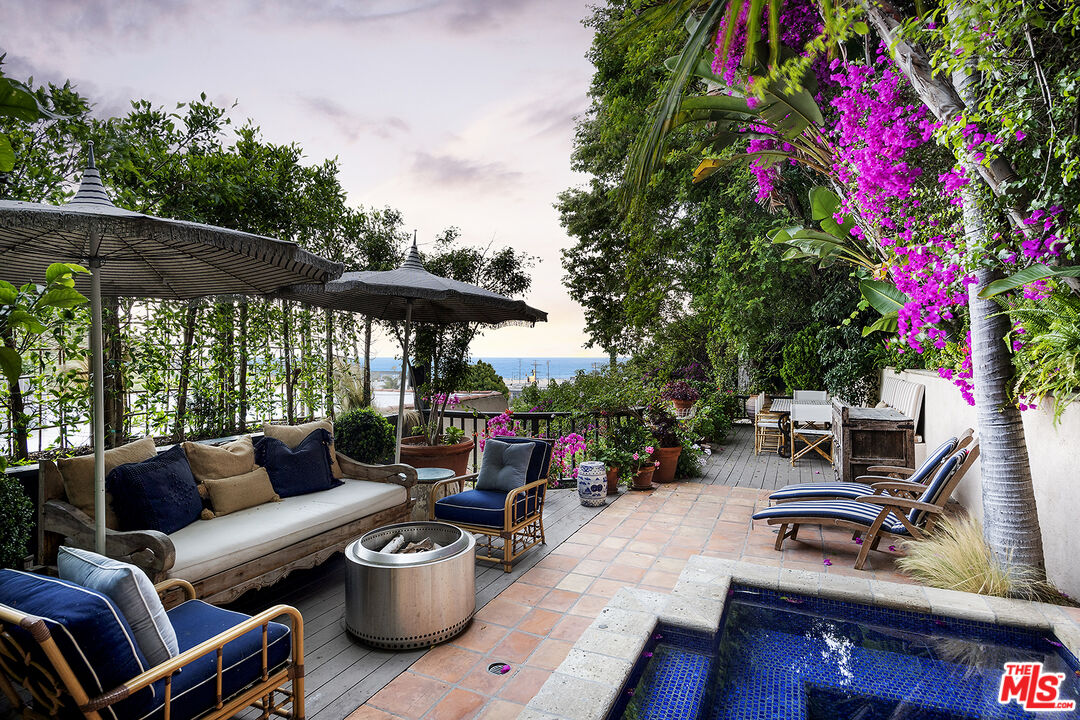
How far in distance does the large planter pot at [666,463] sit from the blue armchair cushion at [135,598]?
5.60 metres

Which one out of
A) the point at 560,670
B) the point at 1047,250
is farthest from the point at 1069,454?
the point at 560,670

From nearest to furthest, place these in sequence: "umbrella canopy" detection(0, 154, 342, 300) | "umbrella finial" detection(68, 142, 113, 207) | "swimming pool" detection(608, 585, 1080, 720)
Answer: "umbrella canopy" detection(0, 154, 342, 300), "swimming pool" detection(608, 585, 1080, 720), "umbrella finial" detection(68, 142, 113, 207)

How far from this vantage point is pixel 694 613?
2.81m

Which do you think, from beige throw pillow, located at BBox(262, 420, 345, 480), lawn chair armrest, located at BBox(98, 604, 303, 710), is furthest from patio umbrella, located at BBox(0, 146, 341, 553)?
lawn chair armrest, located at BBox(98, 604, 303, 710)

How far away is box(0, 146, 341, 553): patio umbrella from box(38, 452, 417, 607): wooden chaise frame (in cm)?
16

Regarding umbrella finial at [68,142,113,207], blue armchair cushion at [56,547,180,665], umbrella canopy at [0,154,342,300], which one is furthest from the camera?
umbrella finial at [68,142,113,207]

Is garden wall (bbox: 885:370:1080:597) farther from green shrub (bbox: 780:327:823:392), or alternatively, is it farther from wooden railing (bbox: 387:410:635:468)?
green shrub (bbox: 780:327:823:392)

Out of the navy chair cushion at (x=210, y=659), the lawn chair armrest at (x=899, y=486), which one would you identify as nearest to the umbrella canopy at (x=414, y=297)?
the navy chair cushion at (x=210, y=659)

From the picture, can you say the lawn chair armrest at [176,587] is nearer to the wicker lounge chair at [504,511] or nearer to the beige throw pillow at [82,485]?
the beige throw pillow at [82,485]

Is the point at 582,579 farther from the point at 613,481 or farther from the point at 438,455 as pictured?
the point at 438,455

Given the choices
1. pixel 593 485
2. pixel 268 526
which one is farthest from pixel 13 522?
pixel 593 485

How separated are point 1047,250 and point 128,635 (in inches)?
175

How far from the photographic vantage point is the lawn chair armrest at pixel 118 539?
2.62 meters

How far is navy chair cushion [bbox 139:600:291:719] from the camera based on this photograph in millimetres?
1846
